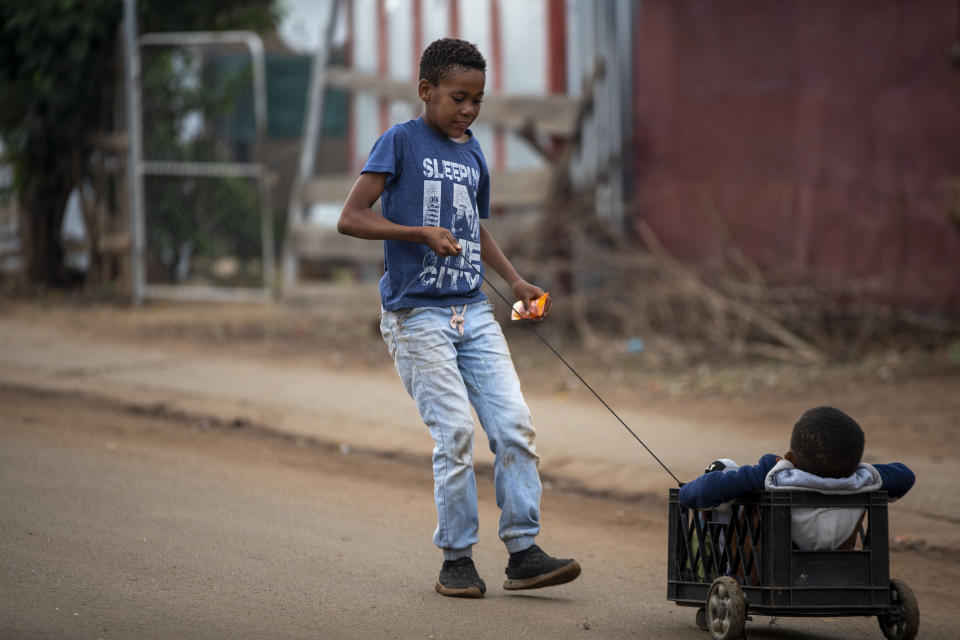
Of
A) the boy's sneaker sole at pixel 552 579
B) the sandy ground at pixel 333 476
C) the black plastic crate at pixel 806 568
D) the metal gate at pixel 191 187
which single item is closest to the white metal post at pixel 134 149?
the metal gate at pixel 191 187

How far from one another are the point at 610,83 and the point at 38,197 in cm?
702

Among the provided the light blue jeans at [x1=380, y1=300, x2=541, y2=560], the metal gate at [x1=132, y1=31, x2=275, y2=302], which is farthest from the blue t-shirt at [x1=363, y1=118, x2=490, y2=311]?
the metal gate at [x1=132, y1=31, x2=275, y2=302]

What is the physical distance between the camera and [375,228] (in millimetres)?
3932

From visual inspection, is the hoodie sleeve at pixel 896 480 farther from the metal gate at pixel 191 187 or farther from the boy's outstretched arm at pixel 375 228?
the metal gate at pixel 191 187

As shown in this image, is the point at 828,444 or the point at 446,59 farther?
the point at 446,59

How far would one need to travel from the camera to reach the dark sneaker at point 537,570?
4051mm

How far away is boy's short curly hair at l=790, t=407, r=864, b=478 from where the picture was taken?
3432mm

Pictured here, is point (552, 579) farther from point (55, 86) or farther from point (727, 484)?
point (55, 86)

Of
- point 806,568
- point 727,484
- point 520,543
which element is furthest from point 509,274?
point 806,568

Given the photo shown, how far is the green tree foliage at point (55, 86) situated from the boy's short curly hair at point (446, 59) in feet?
31.4

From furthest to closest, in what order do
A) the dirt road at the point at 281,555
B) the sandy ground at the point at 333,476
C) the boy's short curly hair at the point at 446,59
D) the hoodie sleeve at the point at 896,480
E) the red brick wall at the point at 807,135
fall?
the red brick wall at the point at 807,135 < the boy's short curly hair at the point at 446,59 < the sandy ground at the point at 333,476 < the dirt road at the point at 281,555 < the hoodie sleeve at the point at 896,480

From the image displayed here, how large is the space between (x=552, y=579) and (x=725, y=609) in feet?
2.38

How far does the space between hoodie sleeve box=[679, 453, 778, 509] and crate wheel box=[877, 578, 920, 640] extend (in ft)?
1.73

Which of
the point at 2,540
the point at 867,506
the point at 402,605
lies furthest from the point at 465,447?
the point at 2,540
